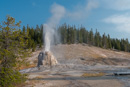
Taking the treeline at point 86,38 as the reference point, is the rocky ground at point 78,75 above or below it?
below

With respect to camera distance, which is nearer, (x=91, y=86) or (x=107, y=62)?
(x=91, y=86)

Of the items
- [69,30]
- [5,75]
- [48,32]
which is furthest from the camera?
A: [69,30]

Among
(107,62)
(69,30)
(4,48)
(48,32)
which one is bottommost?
(107,62)

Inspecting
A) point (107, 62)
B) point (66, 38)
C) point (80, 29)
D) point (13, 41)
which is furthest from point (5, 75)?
point (80, 29)

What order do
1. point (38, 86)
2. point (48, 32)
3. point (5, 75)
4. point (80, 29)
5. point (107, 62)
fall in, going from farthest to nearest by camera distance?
point (80, 29) → point (107, 62) → point (48, 32) → point (38, 86) → point (5, 75)

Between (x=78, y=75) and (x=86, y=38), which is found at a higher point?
(x=86, y=38)

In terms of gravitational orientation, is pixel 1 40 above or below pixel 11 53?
above

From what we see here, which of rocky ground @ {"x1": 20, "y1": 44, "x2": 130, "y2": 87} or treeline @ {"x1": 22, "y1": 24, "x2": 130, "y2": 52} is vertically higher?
treeline @ {"x1": 22, "y1": 24, "x2": 130, "y2": 52}

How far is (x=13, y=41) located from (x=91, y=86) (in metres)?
9.99

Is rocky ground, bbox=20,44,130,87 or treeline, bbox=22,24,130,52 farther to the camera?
treeline, bbox=22,24,130,52

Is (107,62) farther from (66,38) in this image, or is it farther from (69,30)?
(69,30)

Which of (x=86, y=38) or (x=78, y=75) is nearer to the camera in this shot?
(x=78, y=75)

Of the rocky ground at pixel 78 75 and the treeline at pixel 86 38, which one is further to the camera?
the treeline at pixel 86 38

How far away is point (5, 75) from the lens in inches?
480
